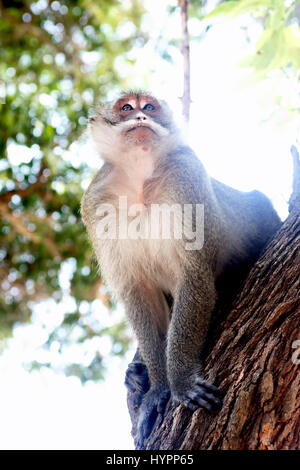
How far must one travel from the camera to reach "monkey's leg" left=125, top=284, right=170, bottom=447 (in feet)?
14.2

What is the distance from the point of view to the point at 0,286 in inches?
372

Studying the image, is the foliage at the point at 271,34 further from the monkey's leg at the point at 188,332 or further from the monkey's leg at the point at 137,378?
the monkey's leg at the point at 137,378

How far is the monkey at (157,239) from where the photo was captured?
169 inches

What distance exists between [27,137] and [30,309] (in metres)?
3.20

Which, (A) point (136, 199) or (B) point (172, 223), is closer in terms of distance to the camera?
(B) point (172, 223)

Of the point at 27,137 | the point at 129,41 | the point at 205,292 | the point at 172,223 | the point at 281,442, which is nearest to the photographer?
the point at 281,442

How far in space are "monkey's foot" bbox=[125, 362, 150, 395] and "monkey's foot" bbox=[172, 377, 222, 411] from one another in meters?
1.05

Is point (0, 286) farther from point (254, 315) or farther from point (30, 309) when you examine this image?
point (254, 315)

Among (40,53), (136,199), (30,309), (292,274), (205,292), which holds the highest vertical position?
(40,53)

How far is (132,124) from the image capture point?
503cm

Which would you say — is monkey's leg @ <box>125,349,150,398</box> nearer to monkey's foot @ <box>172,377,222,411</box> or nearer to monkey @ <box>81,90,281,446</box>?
monkey @ <box>81,90,281,446</box>

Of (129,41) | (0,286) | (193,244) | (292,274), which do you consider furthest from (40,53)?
(292,274)
